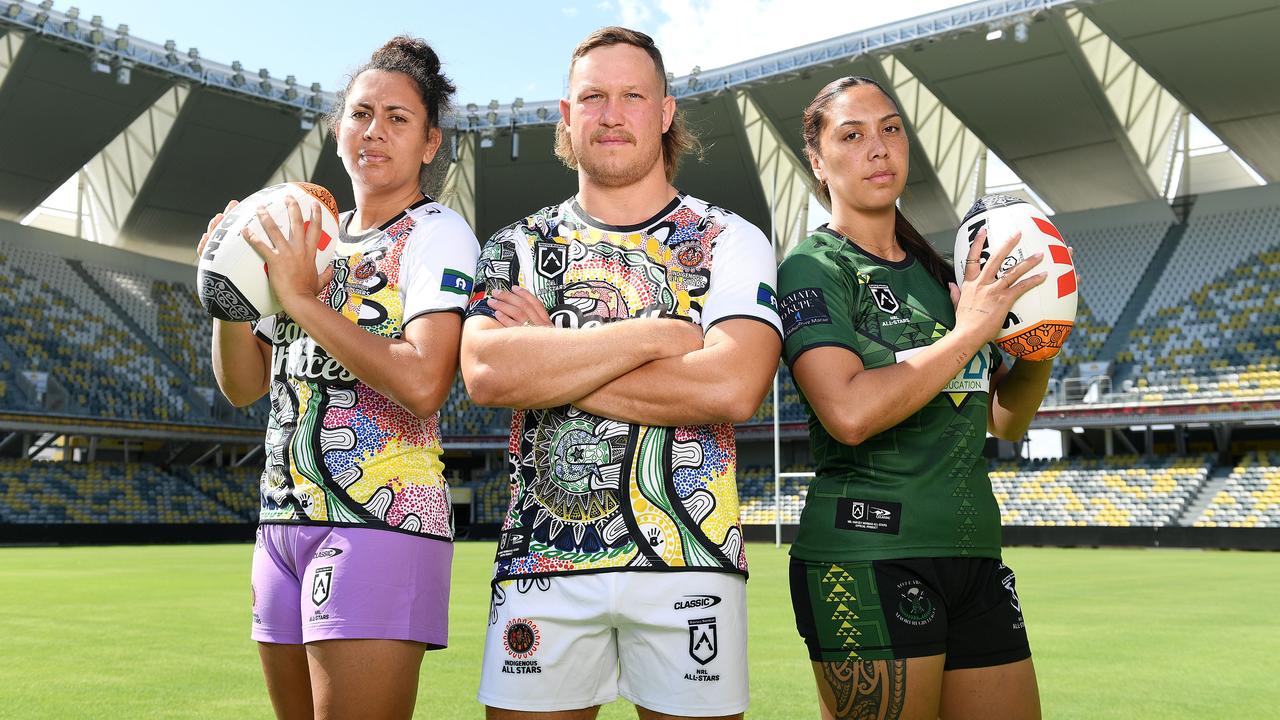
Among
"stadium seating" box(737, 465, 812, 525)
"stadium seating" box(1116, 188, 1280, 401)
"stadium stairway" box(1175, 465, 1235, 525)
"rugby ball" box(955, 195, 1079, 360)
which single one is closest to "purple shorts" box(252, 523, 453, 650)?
"rugby ball" box(955, 195, 1079, 360)

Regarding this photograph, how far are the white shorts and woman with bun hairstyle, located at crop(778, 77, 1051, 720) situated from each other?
0.42 meters

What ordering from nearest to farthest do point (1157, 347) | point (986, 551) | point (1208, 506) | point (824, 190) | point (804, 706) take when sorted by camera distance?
point (986, 551) → point (824, 190) → point (804, 706) → point (1208, 506) → point (1157, 347)

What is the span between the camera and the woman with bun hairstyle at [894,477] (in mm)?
2764

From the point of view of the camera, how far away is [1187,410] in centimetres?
3288

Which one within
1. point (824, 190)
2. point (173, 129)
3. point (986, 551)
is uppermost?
point (173, 129)

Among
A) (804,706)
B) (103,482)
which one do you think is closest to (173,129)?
(103,482)

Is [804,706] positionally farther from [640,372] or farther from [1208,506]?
[1208,506]

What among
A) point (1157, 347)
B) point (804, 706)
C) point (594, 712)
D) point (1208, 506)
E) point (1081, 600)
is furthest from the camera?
point (1157, 347)

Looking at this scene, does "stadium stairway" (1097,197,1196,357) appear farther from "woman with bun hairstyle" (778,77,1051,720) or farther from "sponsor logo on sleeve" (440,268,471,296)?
"sponsor logo on sleeve" (440,268,471,296)

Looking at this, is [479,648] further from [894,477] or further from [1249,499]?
[1249,499]

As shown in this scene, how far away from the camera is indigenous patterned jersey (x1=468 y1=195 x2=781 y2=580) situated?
2.56m

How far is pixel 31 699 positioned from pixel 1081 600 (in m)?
12.7

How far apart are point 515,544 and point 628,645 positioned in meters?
0.38

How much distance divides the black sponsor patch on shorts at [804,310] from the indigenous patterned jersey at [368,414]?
36.0 inches
